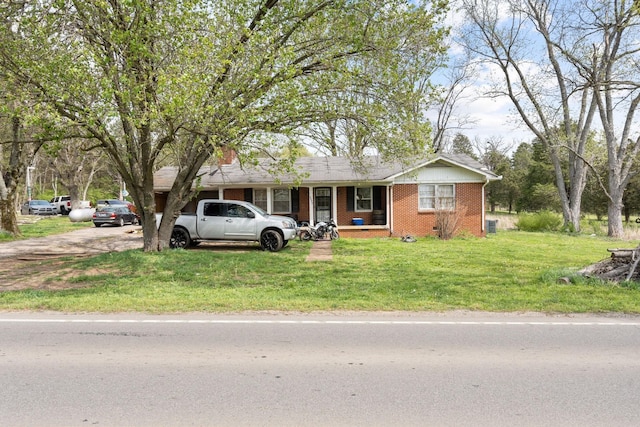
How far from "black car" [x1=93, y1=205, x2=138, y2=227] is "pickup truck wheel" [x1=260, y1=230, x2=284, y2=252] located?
1776cm

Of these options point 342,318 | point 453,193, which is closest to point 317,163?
point 453,193

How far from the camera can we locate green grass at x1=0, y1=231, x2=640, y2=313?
8.10m

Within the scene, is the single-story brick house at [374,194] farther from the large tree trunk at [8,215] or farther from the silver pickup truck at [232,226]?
the large tree trunk at [8,215]

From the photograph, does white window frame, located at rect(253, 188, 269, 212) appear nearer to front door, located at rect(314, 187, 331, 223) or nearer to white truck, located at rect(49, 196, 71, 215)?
front door, located at rect(314, 187, 331, 223)

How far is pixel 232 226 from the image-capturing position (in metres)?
16.0

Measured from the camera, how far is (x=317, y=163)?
2414 centimetres

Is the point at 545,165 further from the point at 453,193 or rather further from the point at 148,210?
the point at 148,210

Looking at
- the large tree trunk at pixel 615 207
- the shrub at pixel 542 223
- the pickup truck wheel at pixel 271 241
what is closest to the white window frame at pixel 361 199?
the pickup truck wheel at pixel 271 241

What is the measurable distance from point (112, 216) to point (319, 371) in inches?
1107

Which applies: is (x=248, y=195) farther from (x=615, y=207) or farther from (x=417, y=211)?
(x=615, y=207)

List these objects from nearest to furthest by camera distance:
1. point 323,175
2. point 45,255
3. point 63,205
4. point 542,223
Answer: point 45,255 → point 323,175 → point 542,223 → point 63,205

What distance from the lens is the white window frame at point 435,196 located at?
21562 mm

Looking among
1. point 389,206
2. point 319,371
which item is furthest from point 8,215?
point 319,371

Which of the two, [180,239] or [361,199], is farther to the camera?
[361,199]
